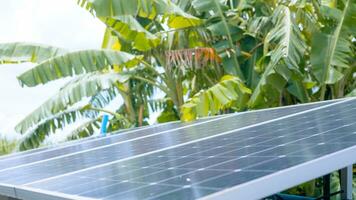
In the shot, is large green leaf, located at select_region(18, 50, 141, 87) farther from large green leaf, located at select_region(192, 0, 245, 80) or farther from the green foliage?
the green foliage

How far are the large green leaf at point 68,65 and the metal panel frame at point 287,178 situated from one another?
5.33m

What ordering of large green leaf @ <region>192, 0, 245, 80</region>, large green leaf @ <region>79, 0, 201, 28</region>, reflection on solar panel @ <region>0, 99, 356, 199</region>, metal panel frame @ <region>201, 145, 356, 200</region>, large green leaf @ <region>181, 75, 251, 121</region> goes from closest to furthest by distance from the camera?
metal panel frame @ <region>201, 145, 356, 200</region> → reflection on solar panel @ <region>0, 99, 356, 199</region> → large green leaf @ <region>79, 0, 201, 28</region> → large green leaf @ <region>181, 75, 251, 121</region> → large green leaf @ <region>192, 0, 245, 80</region>

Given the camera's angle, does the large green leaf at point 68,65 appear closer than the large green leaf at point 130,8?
No

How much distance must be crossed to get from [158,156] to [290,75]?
403cm

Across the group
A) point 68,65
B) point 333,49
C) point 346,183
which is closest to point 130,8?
point 68,65

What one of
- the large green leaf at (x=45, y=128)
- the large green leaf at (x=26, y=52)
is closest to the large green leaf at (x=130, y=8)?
the large green leaf at (x=26, y=52)

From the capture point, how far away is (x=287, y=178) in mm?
1938

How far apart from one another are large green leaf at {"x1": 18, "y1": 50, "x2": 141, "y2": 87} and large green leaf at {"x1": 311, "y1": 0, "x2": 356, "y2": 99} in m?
2.89

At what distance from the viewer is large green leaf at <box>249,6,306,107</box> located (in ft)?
21.1

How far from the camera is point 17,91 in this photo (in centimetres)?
989

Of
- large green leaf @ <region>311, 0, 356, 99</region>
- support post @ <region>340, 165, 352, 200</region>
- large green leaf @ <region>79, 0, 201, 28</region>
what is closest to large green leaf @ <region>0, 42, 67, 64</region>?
large green leaf @ <region>79, 0, 201, 28</region>

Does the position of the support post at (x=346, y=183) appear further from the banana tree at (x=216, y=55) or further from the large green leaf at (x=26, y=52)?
the large green leaf at (x=26, y=52)

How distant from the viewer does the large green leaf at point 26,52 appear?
7.46 metres

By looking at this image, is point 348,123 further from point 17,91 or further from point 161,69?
point 17,91
